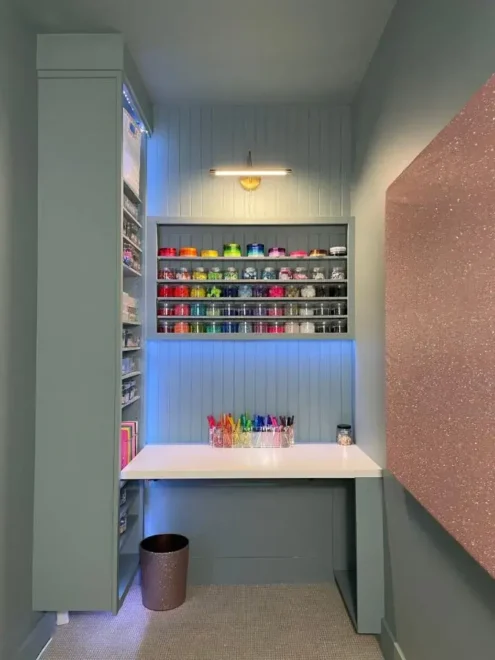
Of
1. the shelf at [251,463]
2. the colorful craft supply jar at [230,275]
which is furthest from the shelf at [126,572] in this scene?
the colorful craft supply jar at [230,275]

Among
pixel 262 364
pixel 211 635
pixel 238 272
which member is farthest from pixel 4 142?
pixel 211 635

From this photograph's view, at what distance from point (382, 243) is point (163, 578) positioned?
1968 millimetres

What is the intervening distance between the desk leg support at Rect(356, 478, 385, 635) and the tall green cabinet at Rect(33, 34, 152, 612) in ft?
3.64

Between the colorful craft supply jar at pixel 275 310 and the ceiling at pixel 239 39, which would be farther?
the colorful craft supply jar at pixel 275 310

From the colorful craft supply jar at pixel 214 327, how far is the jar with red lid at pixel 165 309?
221 mm

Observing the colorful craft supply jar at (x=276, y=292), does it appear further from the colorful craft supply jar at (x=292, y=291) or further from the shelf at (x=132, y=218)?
the shelf at (x=132, y=218)

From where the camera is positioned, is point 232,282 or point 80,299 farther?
point 232,282

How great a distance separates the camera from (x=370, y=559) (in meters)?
2.22

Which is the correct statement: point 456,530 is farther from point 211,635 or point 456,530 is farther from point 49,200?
point 49,200

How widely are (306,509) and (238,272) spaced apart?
1.46m

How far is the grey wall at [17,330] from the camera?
74.4 inches

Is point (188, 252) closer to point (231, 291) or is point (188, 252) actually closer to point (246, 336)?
point (231, 291)

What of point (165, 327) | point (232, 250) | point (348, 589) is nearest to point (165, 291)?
point (165, 327)

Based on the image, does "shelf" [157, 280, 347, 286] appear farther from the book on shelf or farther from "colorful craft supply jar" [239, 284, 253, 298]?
the book on shelf
